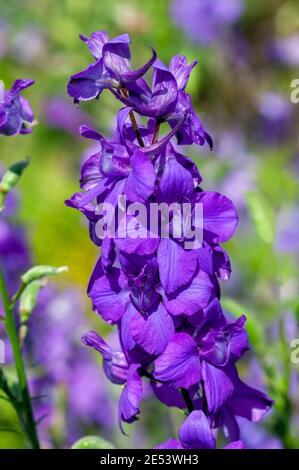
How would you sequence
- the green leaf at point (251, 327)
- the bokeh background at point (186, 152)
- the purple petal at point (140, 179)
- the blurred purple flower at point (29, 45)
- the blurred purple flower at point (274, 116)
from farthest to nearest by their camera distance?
the blurred purple flower at point (29, 45) < the blurred purple flower at point (274, 116) < the bokeh background at point (186, 152) < the green leaf at point (251, 327) < the purple petal at point (140, 179)

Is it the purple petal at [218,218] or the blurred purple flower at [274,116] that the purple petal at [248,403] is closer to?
the purple petal at [218,218]

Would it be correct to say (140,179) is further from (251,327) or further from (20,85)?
(251,327)

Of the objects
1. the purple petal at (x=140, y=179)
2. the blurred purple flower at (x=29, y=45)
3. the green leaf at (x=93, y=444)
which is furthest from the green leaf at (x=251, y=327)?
the blurred purple flower at (x=29, y=45)

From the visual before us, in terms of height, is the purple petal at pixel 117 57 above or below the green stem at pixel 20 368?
above

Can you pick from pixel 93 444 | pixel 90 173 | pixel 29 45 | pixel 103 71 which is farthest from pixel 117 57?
pixel 29 45

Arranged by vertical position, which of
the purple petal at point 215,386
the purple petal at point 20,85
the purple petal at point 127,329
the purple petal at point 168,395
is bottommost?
the purple petal at point 168,395

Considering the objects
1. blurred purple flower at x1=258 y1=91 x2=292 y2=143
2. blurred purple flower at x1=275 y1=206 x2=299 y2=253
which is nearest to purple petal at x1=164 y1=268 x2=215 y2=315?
blurred purple flower at x1=275 y1=206 x2=299 y2=253

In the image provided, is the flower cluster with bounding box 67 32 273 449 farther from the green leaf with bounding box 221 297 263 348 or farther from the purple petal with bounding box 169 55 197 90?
the green leaf with bounding box 221 297 263 348
